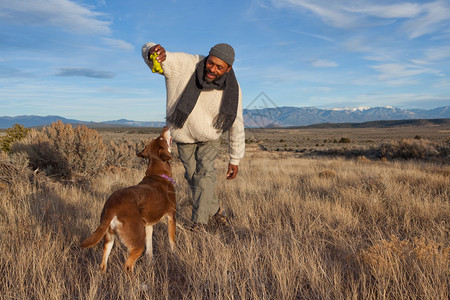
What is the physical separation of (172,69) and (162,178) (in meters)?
1.26

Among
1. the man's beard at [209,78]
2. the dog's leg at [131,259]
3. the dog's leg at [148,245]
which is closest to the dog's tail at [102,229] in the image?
the dog's leg at [131,259]

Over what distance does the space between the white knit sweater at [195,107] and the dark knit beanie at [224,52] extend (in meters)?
0.34

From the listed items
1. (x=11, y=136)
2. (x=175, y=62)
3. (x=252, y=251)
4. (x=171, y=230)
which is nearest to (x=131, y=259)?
(x=171, y=230)

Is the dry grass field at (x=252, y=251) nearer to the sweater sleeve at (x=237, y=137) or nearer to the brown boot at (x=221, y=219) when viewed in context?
the brown boot at (x=221, y=219)

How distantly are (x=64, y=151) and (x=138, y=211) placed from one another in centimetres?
599

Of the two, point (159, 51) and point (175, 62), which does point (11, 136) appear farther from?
point (159, 51)

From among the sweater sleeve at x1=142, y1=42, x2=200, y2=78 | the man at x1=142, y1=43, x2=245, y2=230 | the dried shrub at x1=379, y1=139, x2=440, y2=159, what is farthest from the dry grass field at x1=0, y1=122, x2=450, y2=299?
the dried shrub at x1=379, y1=139, x2=440, y2=159

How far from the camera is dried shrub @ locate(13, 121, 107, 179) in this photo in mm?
7594

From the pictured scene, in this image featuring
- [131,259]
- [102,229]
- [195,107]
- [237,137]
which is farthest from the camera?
[237,137]

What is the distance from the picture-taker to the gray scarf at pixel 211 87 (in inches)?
138

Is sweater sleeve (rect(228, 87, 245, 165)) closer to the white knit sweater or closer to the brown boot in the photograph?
the white knit sweater

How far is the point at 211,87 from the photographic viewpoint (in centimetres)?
360

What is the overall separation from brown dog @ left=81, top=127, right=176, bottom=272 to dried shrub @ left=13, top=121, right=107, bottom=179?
518 cm

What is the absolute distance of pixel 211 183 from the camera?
4090 mm
